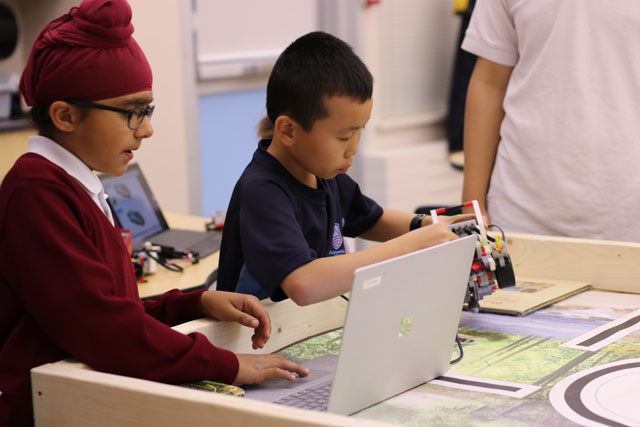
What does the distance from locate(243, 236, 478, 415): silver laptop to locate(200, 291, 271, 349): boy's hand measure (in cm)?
9

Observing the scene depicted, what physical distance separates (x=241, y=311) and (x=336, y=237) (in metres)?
0.30

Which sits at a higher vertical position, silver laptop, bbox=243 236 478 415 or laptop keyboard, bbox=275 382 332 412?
silver laptop, bbox=243 236 478 415

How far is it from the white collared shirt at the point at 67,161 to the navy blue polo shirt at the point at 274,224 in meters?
0.25

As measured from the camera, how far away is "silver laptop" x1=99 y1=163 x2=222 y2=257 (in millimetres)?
2227

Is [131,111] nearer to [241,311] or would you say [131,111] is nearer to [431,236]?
[241,311]

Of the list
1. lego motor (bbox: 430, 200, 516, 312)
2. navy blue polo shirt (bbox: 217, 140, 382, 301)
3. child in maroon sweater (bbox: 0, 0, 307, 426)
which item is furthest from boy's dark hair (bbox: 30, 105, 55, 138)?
lego motor (bbox: 430, 200, 516, 312)

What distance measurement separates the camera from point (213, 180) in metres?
4.08

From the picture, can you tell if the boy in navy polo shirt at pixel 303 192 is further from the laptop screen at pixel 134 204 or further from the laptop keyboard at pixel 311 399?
the laptop screen at pixel 134 204

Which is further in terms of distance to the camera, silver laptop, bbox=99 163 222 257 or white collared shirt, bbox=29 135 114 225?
silver laptop, bbox=99 163 222 257

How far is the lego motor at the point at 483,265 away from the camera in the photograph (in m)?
1.37

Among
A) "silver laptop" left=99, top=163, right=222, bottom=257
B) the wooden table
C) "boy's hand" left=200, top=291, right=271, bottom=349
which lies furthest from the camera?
"silver laptop" left=99, top=163, right=222, bottom=257

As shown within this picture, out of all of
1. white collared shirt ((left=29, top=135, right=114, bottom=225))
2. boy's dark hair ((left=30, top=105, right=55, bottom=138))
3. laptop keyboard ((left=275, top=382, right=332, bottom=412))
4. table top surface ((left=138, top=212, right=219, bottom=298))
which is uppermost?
boy's dark hair ((left=30, top=105, right=55, bottom=138))

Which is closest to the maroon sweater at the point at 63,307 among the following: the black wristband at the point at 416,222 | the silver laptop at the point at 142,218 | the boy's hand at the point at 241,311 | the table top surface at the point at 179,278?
the boy's hand at the point at 241,311

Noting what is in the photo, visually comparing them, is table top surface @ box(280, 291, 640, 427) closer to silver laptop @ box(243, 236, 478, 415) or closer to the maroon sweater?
silver laptop @ box(243, 236, 478, 415)
